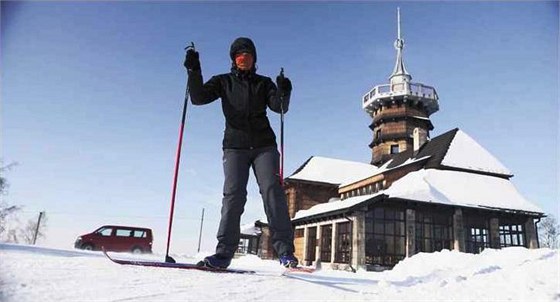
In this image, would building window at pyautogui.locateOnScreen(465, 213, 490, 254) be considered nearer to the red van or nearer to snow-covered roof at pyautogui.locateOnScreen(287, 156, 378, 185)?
snow-covered roof at pyautogui.locateOnScreen(287, 156, 378, 185)

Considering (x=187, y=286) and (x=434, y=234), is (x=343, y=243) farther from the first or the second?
(x=187, y=286)

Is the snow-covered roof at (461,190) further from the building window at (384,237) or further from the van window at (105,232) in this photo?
the van window at (105,232)

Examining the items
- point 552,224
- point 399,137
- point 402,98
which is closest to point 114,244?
point 399,137

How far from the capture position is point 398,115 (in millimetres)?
31000

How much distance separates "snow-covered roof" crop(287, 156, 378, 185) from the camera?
29.5m

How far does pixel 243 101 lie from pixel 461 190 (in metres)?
18.7

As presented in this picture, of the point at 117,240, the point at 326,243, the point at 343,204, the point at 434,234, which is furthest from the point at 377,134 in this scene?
the point at 117,240

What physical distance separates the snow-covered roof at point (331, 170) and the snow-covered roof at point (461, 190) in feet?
26.6

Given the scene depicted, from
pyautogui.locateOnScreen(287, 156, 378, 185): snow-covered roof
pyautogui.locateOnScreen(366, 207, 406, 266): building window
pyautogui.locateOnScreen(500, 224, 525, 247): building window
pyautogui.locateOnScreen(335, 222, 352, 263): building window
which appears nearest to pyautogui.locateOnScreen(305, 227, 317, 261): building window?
pyautogui.locateOnScreen(335, 222, 352, 263): building window

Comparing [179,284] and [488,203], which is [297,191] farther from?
[179,284]

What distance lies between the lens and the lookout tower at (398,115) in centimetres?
3062

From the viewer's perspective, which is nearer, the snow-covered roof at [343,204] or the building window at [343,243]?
the snow-covered roof at [343,204]

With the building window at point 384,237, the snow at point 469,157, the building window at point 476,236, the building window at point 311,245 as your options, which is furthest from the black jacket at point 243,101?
the building window at point 311,245

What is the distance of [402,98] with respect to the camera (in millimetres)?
31516
